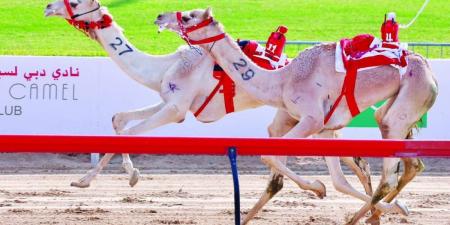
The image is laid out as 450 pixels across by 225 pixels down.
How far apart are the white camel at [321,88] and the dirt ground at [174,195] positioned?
30.4 inches

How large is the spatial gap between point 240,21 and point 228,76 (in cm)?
1862

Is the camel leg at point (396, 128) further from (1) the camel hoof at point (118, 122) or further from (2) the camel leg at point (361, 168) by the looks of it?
(1) the camel hoof at point (118, 122)

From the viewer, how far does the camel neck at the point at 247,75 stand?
10.8 m

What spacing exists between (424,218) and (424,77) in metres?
1.34

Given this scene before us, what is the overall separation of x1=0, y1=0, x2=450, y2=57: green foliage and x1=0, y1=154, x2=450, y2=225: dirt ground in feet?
32.6

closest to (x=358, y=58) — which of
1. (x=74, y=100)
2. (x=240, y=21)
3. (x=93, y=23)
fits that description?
(x=93, y=23)

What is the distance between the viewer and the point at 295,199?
41.5 feet

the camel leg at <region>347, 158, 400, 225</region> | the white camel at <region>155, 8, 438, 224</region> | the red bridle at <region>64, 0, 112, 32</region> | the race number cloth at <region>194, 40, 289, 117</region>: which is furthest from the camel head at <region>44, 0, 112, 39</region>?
the camel leg at <region>347, 158, 400, 225</region>

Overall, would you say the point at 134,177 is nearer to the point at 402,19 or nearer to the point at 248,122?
the point at 248,122

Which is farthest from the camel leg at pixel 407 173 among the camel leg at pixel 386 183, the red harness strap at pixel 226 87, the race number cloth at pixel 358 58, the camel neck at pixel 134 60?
the camel neck at pixel 134 60

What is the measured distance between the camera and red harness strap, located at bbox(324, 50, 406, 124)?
10859mm

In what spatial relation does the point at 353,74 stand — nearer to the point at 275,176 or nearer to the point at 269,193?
the point at 275,176

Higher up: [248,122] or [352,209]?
[352,209]

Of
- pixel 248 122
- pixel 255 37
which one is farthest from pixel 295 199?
pixel 255 37
